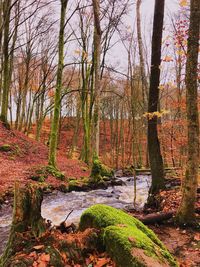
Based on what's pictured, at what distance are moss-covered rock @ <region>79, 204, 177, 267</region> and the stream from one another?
2274mm

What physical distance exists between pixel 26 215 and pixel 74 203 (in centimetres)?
520

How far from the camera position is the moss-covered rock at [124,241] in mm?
3104

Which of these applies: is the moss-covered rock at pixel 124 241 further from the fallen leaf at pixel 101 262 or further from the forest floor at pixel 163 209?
the forest floor at pixel 163 209

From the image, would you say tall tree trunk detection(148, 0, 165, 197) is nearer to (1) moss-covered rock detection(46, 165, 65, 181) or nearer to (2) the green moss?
(2) the green moss

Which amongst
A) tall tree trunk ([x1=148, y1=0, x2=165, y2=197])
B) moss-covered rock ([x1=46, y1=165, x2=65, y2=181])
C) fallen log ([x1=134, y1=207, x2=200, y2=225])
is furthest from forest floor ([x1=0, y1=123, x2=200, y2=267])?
tall tree trunk ([x1=148, y1=0, x2=165, y2=197])

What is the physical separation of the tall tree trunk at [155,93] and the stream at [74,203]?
2.88 feet

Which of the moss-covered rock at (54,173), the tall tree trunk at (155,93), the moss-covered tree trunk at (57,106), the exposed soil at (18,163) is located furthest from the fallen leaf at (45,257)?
the moss-covered tree trunk at (57,106)

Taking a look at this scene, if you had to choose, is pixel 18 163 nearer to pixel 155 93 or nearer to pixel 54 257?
pixel 155 93

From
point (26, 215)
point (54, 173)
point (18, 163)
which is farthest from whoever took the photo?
point (18, 163)

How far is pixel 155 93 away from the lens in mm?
8234

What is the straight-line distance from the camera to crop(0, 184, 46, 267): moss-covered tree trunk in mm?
3635

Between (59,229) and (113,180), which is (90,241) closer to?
(59,229)

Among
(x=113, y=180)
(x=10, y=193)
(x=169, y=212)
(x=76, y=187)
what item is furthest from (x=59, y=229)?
(x=113, y=180)

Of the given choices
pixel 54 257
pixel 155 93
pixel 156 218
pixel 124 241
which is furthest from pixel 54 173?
pixel 124 241
